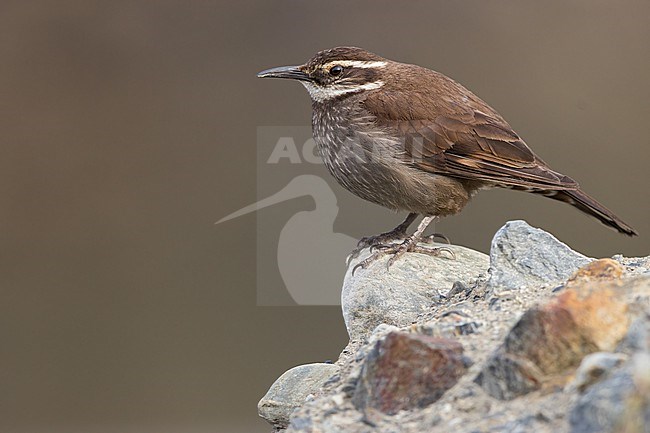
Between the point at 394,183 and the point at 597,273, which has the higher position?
the point at 394,183

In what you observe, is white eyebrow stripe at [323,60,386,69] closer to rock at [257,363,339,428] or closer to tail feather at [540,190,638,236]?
tail feather at [540,190,638,236]

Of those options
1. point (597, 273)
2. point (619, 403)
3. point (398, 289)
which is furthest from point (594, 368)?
point (398, 289)

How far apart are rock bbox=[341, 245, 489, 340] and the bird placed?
41cm

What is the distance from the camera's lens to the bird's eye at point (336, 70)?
20.8 ft

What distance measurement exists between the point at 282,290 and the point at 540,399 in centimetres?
739

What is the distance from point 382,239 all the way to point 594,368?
13.3 feet

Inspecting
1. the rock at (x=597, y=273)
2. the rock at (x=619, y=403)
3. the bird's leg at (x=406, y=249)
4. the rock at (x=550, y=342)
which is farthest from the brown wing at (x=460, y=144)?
the rock at (x=619, y=403)

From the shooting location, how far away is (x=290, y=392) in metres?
4.11

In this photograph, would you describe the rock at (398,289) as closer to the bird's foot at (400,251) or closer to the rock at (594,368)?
the bird's foot at (400,251)

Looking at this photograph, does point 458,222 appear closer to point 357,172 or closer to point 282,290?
point 282,290

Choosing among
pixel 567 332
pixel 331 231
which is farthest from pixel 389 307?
pixel 331 231

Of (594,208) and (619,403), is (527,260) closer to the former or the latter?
(619,403)

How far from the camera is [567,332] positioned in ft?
8.36

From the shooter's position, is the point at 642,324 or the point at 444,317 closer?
the point at 642,324
